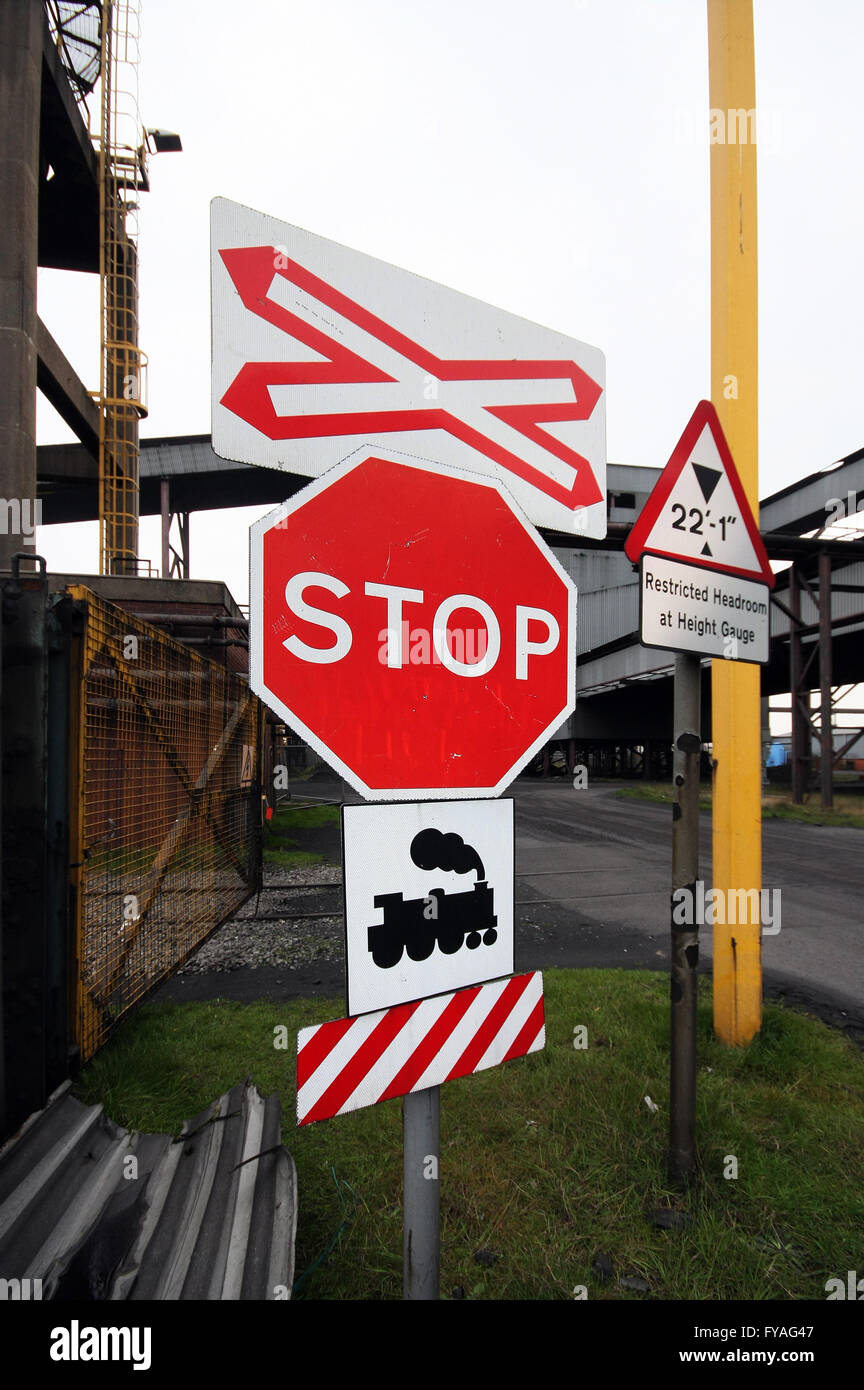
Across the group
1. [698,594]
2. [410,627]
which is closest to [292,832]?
[698,594]

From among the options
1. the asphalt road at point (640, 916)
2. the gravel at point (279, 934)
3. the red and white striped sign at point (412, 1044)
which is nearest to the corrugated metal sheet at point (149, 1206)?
the red and white striped sign at point (412, 1044)

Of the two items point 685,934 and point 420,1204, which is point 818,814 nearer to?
point 685,934

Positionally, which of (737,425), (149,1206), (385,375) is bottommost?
(149,1206)

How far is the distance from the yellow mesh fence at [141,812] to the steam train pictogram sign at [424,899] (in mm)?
2148

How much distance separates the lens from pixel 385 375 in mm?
1435

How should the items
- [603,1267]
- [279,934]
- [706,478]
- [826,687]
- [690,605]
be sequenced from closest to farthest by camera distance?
1. [603,1267]
2. [690,605]
3. [706,478]
4. [279,934]
5. [826,687]

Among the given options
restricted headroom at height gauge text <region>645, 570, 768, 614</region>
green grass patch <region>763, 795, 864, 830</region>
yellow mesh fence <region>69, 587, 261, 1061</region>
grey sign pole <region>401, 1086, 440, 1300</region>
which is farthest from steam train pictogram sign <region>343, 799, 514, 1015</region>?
green grass patch <region>763, 795, 864, 830</region>

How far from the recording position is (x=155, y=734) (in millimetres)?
4277

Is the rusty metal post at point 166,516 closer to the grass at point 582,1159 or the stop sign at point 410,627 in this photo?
the grass at point 582,1159

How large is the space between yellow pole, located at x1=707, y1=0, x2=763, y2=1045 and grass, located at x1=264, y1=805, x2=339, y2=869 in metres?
7.50

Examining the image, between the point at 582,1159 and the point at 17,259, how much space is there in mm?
13383

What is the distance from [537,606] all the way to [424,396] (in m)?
0.53

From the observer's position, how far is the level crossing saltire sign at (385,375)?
1.29 metres

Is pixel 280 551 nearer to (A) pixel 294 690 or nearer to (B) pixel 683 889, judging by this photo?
(A) pixel 294 690
